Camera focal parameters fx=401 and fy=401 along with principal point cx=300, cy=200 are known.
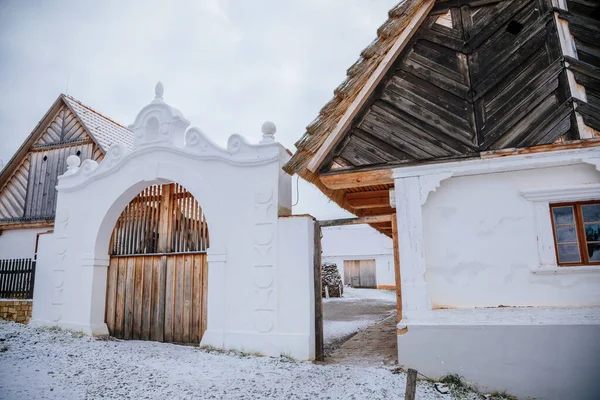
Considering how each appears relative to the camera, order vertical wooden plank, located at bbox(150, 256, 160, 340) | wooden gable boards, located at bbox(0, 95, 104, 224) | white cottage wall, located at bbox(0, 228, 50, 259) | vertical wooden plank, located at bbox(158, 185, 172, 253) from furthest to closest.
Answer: wooden gable boards, located at bbox(0, 95, 104, 224) < white cottage wall, located at bbox(0, 228, 50, 259) < vertical wooden plank, located at bbox(158, 185, 172, 253) < vertical wooden plank, located at bbox(150, 256, 160, 340)

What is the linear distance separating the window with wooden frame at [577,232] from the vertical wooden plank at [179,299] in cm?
630

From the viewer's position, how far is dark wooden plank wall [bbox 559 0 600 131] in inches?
206

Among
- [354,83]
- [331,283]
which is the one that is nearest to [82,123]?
[354,83]

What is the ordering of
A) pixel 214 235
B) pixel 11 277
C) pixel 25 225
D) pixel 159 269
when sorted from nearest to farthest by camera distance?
pixel 214 235 < pixel 159 269 < pixel 11 277 < pixel 25 225

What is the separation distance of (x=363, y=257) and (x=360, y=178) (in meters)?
25.1

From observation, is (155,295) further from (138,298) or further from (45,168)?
(45,168)

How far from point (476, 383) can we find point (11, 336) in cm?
842

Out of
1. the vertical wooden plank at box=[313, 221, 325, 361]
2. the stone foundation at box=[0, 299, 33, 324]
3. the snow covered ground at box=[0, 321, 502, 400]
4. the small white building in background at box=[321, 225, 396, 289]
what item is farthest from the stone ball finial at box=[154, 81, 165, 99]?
the small white building in background at box=[321, 225, 396, 289]

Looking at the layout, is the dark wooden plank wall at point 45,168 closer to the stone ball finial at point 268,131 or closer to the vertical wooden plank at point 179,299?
the vertical wooden plank at point 179,299

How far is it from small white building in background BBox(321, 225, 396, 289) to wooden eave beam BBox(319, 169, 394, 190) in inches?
910

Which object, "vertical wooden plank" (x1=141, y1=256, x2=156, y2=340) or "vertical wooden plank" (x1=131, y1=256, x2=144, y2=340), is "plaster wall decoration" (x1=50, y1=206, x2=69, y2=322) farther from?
"vertical wooden plank" (x1=141, y1=256, x2=156, y2=340)

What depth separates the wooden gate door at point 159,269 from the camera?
7.66m

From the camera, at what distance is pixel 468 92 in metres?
5.86

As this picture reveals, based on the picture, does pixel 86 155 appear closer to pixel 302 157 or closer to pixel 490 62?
pixel 302 157
